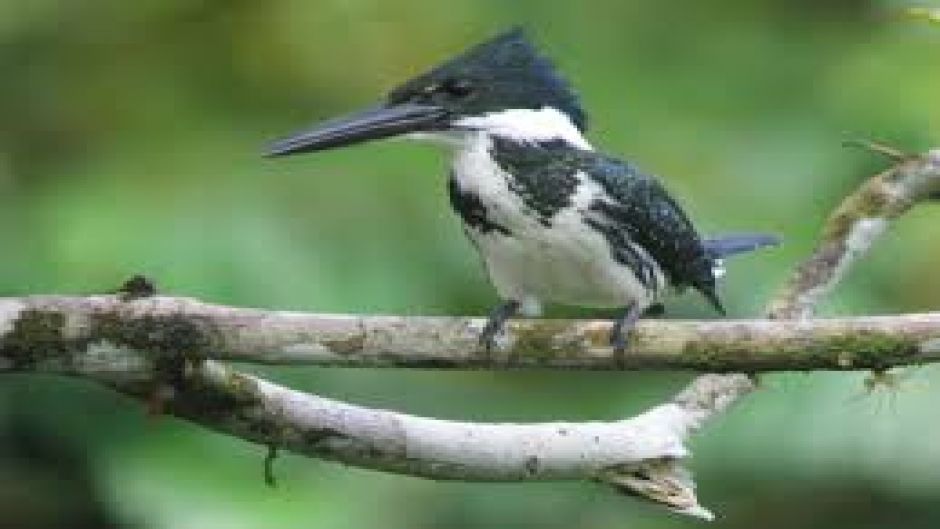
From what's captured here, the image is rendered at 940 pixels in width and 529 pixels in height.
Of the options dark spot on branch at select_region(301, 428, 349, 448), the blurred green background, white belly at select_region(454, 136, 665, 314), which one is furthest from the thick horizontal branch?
the blurred green background

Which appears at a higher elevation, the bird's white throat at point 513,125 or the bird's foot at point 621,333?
the bird's white throat at point 513,125

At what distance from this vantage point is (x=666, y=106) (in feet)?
19.2

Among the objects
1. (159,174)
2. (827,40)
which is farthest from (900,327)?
(827,40)

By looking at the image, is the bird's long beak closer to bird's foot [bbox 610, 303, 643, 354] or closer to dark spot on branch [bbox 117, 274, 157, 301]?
dark spot on branch [bbox 117, 274, 157, 301]

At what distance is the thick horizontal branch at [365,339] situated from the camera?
254 centimetres

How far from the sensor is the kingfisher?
2906 mm

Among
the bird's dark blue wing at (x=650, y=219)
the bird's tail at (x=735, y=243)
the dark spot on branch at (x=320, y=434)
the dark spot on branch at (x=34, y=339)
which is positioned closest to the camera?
the dark spot on branch at (x=34, y=339)

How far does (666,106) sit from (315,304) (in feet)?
3.66

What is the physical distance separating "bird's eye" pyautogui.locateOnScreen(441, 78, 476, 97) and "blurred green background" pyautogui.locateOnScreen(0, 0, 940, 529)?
2.26m

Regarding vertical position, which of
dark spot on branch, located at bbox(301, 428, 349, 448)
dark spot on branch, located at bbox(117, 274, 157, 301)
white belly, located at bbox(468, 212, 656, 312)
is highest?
white belly, located at bbox(468, 212, 656, 312)

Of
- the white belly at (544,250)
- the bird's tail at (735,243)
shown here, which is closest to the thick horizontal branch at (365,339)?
the white belly at (544,250)

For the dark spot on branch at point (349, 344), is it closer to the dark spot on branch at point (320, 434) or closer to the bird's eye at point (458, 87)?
the dark spot on branch at point (320, 434)

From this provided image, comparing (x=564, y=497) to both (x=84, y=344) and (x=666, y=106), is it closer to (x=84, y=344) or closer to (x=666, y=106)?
(x=666, y=106)

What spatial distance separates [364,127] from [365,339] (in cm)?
35
